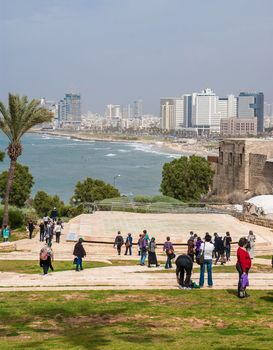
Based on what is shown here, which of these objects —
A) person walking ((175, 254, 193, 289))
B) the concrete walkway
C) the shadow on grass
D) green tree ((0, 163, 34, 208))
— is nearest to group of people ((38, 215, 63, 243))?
the concrete walkway

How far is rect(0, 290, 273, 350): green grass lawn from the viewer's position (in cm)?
852

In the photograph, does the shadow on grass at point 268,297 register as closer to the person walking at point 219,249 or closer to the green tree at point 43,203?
the person walking at point 219,249

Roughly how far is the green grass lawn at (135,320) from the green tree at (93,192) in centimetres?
3198

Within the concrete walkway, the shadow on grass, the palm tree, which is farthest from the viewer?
the palm tree

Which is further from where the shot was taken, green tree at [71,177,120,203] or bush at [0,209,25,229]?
green tree at [71,177,120,203]

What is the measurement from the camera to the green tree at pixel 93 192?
44.2 metres

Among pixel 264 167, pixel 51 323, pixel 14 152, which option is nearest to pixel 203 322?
pixel 51 323

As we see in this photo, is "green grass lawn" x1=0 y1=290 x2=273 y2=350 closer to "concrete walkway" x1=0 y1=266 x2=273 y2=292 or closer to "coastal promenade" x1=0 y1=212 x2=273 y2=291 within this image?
"concrete walkway" x1=0 y1=266 x2=273 y2=292

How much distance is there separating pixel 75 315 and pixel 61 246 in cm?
1055

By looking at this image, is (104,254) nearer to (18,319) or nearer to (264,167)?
(18,319)

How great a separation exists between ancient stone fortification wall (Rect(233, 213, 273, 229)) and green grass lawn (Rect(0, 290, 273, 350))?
14.5 meters

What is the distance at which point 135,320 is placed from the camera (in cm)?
1005

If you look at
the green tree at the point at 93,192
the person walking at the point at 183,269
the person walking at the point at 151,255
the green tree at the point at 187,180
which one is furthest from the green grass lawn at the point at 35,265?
the green tree at the point at 187,180

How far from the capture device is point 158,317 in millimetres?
10195
